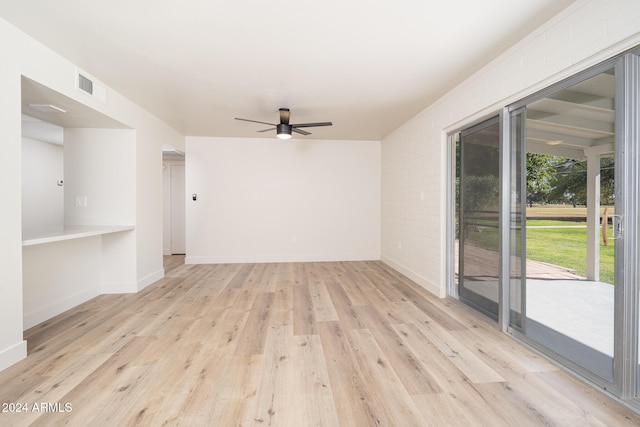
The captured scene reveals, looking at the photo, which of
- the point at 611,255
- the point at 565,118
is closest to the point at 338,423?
the point at 611,255

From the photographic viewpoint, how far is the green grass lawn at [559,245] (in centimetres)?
231

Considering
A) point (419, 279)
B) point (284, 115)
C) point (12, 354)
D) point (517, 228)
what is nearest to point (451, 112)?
point (517, 228)

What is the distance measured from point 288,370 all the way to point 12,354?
2.10m

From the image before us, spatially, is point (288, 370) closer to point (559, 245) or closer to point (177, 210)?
point (559, 245)

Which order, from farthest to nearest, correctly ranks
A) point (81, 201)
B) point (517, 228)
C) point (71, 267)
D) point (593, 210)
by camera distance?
1. point (81, 201)
2. point (71, 267)
3. point (517, 228)
4. point (593, 210)

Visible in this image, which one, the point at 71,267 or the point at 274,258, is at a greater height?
the point at 71,267

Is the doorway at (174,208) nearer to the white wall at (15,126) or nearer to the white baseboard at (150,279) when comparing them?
the white baseboard at (150,279)

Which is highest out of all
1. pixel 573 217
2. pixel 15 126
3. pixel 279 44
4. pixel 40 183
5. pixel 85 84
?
pixel 279 44

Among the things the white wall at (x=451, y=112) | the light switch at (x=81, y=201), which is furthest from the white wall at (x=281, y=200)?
the light switch at (x=81, y=201)

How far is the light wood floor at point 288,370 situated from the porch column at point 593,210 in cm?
89

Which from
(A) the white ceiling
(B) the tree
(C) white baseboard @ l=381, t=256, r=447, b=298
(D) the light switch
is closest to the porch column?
(B) the tree

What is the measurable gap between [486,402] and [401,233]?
353 centimetres

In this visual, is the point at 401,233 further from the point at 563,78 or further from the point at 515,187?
the point at 563,78

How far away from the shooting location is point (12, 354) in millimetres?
2139
